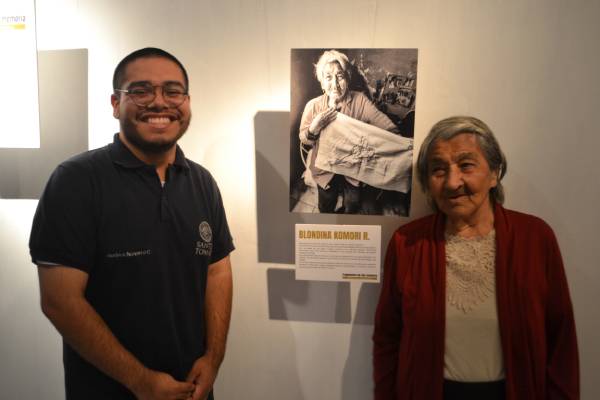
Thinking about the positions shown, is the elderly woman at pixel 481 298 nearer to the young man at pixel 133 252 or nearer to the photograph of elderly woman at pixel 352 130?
the photograph of elderly woman at pixel 352 130

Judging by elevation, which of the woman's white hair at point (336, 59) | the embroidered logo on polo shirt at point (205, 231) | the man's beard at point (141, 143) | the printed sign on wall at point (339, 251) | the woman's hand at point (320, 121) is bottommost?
the printed sign on wall at point (339, 251)

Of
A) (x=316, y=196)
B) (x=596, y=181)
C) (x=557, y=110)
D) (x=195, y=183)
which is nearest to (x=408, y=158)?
(x=316, y=196)

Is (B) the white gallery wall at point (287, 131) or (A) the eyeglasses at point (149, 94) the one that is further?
(B) the white gallery wall at point (287, 131)

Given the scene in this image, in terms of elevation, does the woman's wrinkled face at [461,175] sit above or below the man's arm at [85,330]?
above

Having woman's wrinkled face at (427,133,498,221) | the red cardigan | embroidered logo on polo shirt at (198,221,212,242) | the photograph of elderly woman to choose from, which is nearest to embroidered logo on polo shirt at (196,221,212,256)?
embroidered logo on polo shirt at (198,221,212,242)

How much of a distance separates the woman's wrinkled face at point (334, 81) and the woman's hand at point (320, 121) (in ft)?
0.16

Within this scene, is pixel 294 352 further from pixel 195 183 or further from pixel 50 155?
pixel 50 155

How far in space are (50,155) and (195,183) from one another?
729mm

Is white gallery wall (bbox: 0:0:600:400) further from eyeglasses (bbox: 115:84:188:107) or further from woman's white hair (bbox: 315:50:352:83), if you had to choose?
eyeglasses (bbox: 115:84:188:107)

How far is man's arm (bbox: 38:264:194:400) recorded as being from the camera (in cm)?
111

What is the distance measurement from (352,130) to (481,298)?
0.71 meters

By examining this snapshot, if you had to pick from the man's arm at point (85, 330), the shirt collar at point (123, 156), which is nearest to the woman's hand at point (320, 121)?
the shirt collar at point (123, 156)

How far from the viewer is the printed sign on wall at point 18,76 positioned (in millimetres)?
1545

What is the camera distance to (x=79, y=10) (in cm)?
159
